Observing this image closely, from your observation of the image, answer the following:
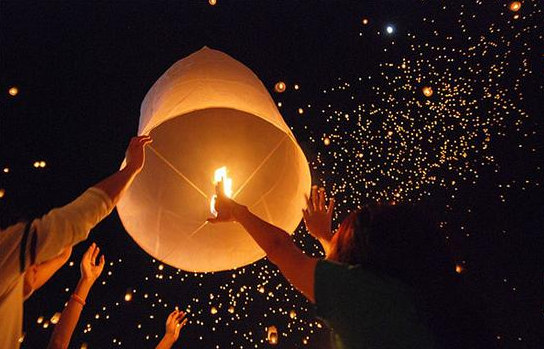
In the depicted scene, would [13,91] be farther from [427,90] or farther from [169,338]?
[427,90]

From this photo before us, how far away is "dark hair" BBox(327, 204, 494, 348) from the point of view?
110cm

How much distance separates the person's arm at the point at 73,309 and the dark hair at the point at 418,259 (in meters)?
1.69

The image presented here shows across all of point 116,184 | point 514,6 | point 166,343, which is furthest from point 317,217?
point 514,6

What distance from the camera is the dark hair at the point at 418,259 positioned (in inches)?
43.4

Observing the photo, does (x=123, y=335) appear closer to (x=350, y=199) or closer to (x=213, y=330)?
(x=213, y=330)

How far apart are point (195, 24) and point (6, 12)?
1.64m

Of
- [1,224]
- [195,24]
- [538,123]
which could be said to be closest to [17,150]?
[195,24]

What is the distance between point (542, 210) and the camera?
396 cm

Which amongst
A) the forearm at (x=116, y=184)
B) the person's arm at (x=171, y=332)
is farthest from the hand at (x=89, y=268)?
the person's arm at (x=171, y=332)

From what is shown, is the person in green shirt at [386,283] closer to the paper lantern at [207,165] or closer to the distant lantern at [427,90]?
the paper lantern at [207,165]

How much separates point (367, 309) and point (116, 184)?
1.07 metres

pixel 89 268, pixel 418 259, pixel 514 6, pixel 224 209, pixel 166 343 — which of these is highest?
pixel 514 6

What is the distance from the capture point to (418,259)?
126cm

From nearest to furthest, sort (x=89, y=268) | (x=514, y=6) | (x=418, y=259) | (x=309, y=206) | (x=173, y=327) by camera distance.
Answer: (x=418, y=259)
(x=309, y=206)
(x=89, y=268)
(x=173, y=327)
(x=514, y=6)
